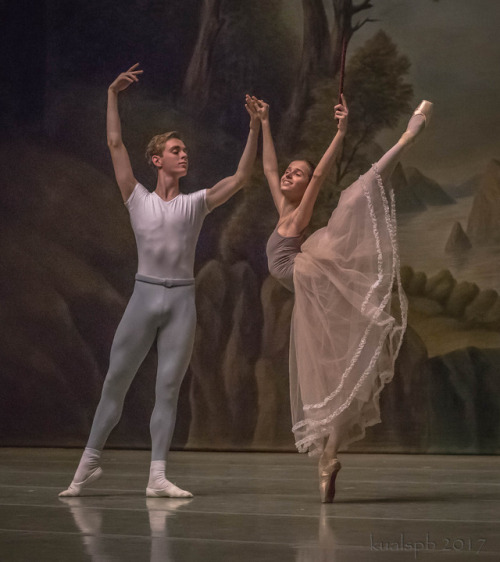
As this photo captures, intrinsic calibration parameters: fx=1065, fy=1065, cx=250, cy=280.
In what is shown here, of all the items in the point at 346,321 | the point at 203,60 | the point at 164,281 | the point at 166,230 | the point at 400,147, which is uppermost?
the point at 203,60

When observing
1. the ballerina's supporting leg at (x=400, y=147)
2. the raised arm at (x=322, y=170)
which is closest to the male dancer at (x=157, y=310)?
the raised arm at (x=322, y=170)

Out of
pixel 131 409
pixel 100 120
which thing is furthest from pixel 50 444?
pixel 100 120

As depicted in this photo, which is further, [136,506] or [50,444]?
[50,444]

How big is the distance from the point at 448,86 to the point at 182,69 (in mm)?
1860

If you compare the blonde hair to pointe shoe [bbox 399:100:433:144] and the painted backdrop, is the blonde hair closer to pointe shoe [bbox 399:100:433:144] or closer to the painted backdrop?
pointe shoe [bbox 399:100:433:144]

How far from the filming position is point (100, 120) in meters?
7.73

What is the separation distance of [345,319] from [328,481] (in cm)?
63

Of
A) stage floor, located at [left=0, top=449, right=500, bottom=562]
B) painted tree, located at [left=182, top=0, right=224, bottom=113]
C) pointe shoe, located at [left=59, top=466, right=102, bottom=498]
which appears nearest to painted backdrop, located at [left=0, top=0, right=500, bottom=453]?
painted tree, located at [left=182, top=0, right=224, bottom=113]

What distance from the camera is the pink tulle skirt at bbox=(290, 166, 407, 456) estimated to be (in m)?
4.12

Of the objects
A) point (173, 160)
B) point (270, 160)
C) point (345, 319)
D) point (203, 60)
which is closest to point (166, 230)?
point (173, 160)

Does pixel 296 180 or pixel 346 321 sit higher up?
pixel 296 180

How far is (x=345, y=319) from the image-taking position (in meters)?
4.19

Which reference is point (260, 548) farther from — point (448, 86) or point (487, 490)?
point (448, 86)

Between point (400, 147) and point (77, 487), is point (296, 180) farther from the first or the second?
point (77, 487)
